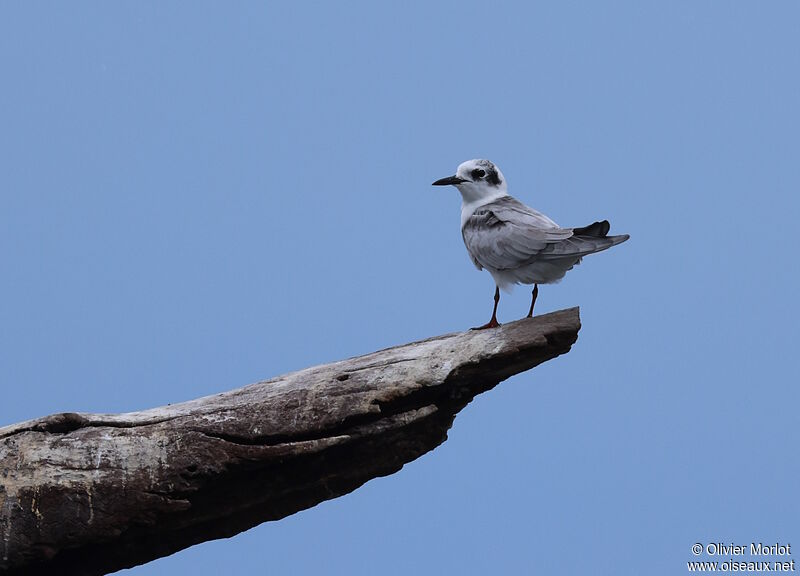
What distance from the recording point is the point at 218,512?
8031mm

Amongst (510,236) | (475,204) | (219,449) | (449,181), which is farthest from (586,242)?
(219,449)

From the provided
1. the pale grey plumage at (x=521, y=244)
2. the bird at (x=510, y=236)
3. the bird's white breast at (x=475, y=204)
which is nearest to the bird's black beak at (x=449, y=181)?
the bird at (x=510, y=236)

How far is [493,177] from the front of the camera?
883 centimetres

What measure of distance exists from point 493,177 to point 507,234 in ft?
2.81

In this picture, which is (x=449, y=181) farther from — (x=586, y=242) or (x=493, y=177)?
(x=586, y=242)

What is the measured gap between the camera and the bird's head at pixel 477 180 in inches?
346

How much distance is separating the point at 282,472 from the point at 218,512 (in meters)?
0.56

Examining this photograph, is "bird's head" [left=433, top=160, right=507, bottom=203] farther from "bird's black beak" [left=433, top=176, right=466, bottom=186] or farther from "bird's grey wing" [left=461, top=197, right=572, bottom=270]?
"bird's grey wing" [left=461, top=197, right=572, bottom=270]

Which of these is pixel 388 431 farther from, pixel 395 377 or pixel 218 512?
pixel 218 512

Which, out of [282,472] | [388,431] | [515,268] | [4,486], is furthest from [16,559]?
[515,268]

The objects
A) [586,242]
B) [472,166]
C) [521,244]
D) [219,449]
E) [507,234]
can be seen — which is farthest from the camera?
[472,166]

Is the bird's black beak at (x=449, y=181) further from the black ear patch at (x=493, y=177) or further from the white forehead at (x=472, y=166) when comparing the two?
the black ear patch at (x=493, y=177)

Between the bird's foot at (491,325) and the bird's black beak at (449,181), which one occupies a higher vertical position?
the bird's black beak at (449,181)

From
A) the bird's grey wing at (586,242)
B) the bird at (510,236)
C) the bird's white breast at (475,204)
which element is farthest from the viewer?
the bird's white breast at (475,204)
